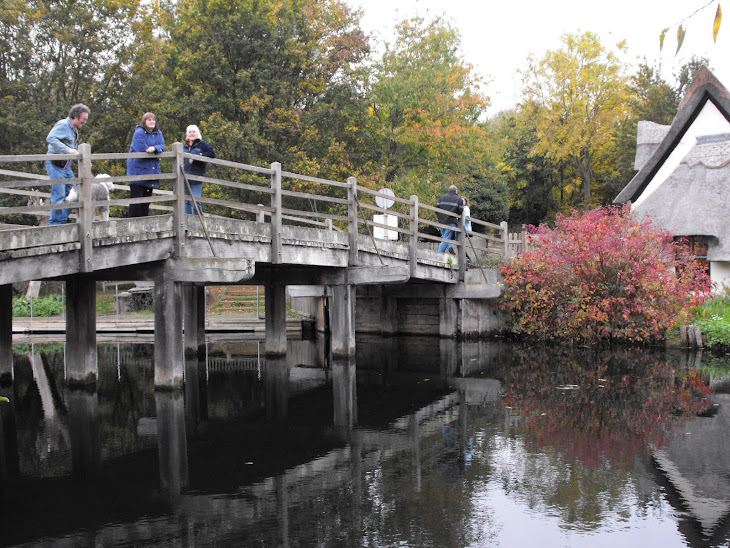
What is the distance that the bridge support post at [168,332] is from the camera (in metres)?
13.4

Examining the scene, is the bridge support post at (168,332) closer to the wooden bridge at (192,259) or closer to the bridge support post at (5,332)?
the wooden bridge at (192,259)

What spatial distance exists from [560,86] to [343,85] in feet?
71.6

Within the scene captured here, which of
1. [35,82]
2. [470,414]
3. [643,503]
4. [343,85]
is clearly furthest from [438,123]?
[643,503]

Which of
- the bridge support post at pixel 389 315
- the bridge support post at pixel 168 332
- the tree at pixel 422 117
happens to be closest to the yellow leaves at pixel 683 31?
the bridge support post at pixel 168 332

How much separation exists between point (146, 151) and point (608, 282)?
42.6ft

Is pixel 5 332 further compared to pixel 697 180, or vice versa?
pixel 697 180

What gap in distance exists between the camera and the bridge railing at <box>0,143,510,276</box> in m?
11.5

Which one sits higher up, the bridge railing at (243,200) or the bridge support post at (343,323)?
the bridge railing at (243,200)

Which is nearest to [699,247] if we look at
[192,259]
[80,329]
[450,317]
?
[450,317]

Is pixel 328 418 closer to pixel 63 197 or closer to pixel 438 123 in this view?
pixel 63 197

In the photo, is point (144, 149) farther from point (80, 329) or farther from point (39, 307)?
point (39, 307)

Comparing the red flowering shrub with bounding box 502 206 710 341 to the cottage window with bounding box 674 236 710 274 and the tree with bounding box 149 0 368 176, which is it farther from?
the tree with bounding box 149 0 368 176

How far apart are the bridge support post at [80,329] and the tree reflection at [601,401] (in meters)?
7.87

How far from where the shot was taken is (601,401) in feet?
44.3
